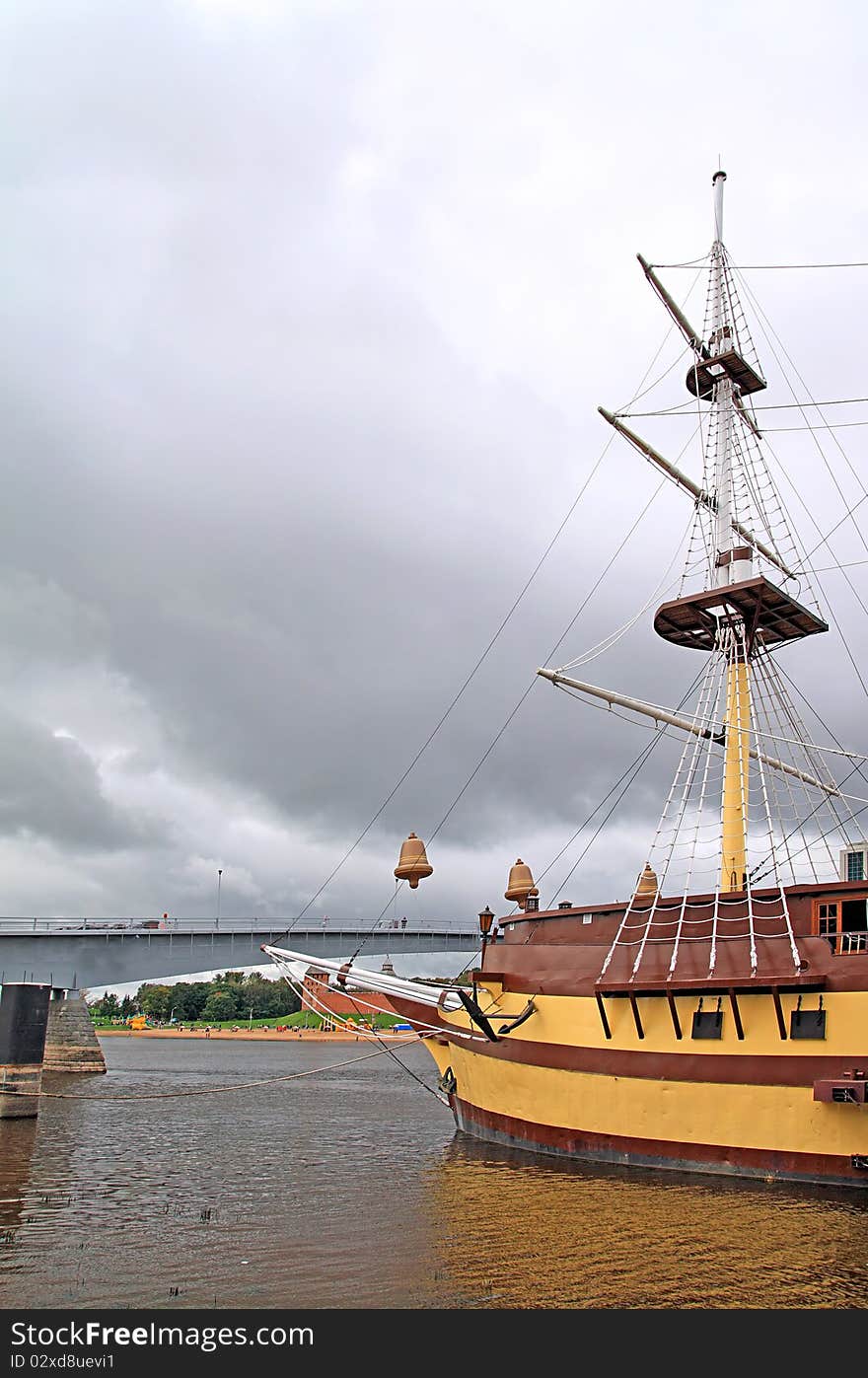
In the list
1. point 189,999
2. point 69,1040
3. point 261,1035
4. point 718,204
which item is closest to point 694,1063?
point 718,204

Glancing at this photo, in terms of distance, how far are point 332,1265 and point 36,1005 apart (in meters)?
27.7

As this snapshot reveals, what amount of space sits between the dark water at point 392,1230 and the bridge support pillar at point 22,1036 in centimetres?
618

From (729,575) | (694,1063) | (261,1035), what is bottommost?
(261,1035)

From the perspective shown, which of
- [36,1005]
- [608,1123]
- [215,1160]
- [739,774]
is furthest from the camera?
[36,1005]

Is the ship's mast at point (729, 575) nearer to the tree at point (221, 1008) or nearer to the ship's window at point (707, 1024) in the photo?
the ship's window at point (707, 1024)

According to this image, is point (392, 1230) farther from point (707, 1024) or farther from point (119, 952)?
point (119, 952)

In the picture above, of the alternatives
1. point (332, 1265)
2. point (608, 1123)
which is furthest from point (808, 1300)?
point (608, 1123)

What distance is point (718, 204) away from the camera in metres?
35.8

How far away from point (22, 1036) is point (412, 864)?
19.4m

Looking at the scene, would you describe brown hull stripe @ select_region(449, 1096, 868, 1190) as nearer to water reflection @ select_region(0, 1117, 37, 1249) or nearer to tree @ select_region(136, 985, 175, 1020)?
water reflection @ select_region(0, 1117, 37, 1249)

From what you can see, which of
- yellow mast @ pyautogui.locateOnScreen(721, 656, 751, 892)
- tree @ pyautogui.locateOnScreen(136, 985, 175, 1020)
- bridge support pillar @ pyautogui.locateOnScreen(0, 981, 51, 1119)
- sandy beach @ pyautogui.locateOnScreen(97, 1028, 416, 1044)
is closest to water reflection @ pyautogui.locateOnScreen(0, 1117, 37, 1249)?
bridge support pillar @ pyautogui.locateOnScreen(0, 981, 51, 1119)

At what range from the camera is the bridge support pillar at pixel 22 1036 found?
3678cm

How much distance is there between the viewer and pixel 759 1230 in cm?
1614
